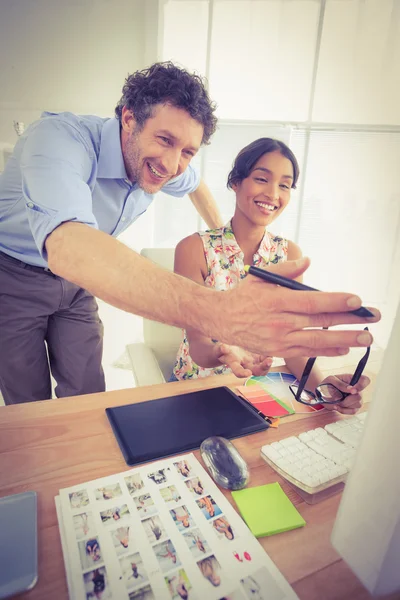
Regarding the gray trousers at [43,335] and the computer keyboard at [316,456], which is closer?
the computer keyboard at [316,456]

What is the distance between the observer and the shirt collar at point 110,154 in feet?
3.73

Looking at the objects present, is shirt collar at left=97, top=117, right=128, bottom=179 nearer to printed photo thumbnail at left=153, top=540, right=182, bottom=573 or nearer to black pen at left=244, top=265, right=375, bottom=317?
black pen at left=244, top=265, right=375, bottom=317

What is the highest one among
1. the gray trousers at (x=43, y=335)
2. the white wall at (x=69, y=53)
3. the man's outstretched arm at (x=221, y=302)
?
the white wall at (x=69, y=53)

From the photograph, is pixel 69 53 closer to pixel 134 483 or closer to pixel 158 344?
pixel 158 344

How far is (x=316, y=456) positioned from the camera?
606 millimetres

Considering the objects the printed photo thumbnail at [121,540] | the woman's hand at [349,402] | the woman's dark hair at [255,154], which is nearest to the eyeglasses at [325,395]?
the woman's hand at [349,402]

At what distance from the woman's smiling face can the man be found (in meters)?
0.24

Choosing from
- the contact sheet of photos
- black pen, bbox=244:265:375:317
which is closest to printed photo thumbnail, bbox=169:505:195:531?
the contact sheet of photos

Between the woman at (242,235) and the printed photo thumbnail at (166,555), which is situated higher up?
the woman at (242,235)

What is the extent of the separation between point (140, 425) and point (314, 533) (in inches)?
13.6

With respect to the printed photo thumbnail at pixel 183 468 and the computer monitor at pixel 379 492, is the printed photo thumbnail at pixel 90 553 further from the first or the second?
the computer monitor at pixel 379 492

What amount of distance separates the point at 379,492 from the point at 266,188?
1053 millimetres

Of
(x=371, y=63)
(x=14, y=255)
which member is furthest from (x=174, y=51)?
(x=14, y=255)

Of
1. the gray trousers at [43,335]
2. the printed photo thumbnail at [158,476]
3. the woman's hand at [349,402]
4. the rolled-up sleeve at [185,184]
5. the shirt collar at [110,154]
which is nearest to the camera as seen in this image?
the printed photo thumbnail at [158,476]
